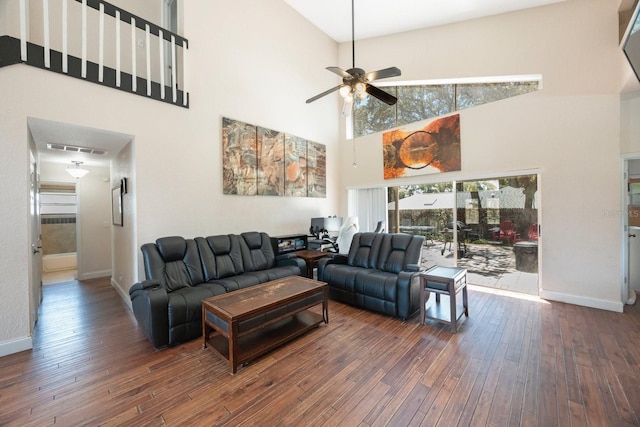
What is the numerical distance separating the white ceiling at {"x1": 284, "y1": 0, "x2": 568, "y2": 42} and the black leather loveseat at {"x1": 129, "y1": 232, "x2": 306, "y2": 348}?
4744mm

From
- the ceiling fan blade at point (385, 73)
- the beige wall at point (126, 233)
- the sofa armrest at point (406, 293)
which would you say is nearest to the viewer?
the ceiling fan blade at point (385, 73)

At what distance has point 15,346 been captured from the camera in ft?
8.53

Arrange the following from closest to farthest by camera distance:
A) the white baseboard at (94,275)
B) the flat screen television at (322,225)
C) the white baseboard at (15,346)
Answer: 1. the white baseboard at (15,346)
2. the flat screen television at (322,225)
3. the white baseboard at (94,275)

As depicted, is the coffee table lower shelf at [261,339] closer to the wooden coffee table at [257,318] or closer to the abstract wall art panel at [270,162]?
the wooden coffee table at [257,318]

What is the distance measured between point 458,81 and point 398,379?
5.20 m

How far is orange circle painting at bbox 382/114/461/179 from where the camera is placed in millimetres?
4812

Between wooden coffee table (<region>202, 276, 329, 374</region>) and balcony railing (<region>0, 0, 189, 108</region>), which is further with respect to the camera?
balcony railing (<region>0, 0, 189, 108</region>)

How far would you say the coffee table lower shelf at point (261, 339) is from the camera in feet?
7.86

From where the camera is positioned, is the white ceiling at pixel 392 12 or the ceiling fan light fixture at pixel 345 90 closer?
the ceiling fan light fixture at pixel 345 90

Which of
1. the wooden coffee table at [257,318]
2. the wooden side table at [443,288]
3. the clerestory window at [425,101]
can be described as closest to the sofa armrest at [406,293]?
the wooden side table at [443,288]

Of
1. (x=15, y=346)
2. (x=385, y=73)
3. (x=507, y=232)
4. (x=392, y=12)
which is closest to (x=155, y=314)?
(x=15, y=346)

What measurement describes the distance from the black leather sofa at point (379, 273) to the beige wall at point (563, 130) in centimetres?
206

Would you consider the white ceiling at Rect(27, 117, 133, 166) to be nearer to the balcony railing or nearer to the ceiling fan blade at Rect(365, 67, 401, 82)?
the balcony railing

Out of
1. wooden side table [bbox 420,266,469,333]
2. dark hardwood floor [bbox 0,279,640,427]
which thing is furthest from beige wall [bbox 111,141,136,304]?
wooden side table [bbox 420,266,469,333]
